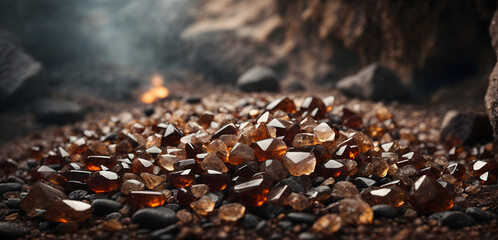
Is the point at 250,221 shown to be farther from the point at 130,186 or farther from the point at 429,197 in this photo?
the point at 429,197

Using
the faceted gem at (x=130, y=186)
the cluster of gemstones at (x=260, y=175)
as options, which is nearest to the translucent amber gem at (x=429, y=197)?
the cluster of gemstones at (x=260, y=175)

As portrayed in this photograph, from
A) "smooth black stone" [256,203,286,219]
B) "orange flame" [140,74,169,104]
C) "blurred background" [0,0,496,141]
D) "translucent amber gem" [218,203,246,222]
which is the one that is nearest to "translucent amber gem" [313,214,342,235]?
"smooth black stone" [256,203,286,219]

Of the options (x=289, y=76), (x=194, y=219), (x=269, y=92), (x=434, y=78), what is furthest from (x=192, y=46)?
(x=194, y=219)

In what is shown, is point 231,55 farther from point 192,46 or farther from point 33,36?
point 33,36

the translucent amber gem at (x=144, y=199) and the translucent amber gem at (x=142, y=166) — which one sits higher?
the translucent amber gem at (x=142, y=166)

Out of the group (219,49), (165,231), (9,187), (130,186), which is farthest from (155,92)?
(165,231)

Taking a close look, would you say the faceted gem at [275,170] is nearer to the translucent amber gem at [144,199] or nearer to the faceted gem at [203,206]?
the faceted gem at [203,206]

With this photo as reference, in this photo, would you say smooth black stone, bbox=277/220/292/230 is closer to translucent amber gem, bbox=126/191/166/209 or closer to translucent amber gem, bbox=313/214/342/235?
translucent amber gem, bbox=313/214/342/235
